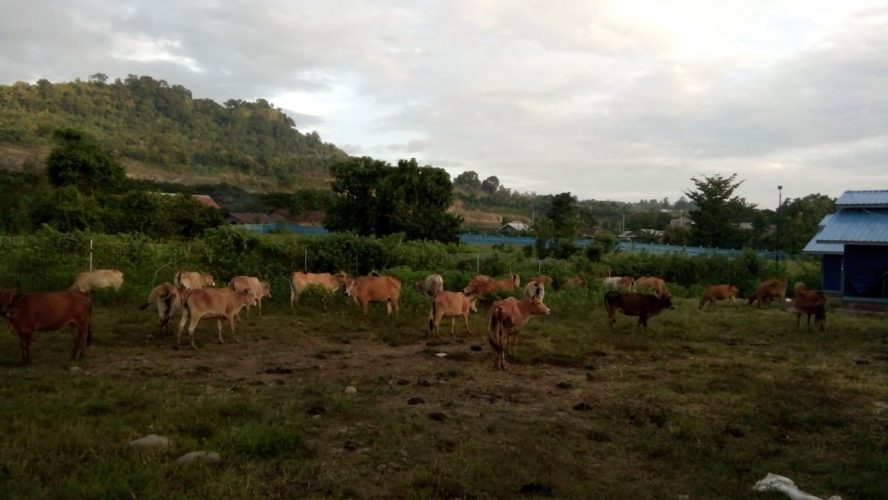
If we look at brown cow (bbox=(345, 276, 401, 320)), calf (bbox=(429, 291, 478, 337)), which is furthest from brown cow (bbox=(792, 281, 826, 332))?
brown cow (bbox=(345, 276, 401, 320))

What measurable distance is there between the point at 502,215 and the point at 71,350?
355ft

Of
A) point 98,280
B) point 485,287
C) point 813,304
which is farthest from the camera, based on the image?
point 485,287

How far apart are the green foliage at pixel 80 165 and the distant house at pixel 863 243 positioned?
40822 mm

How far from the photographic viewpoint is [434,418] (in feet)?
26.2

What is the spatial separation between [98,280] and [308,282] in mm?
6157

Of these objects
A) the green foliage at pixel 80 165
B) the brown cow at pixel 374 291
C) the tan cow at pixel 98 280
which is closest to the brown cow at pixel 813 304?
the brown cow at pixel 374 291

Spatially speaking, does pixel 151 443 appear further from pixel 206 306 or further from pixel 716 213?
pixel 716 213

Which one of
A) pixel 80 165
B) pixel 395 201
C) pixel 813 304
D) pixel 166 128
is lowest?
pixel 813 304

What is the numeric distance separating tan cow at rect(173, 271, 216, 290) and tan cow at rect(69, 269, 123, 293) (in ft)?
6.47

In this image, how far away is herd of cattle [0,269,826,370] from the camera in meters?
10.6

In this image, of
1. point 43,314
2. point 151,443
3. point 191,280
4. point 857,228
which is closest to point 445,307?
point 43,314

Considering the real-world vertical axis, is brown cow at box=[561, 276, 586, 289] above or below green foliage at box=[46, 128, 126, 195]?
below

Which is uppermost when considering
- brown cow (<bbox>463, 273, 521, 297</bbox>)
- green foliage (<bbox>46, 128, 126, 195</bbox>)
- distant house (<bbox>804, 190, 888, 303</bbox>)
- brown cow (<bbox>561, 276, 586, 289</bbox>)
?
green foliage (<bbox>46, 128, 126, 195</bbox>)

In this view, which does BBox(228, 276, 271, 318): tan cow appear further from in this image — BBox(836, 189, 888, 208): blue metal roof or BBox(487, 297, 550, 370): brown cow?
BBox(836, 189, 888, 208): blue metal roof
